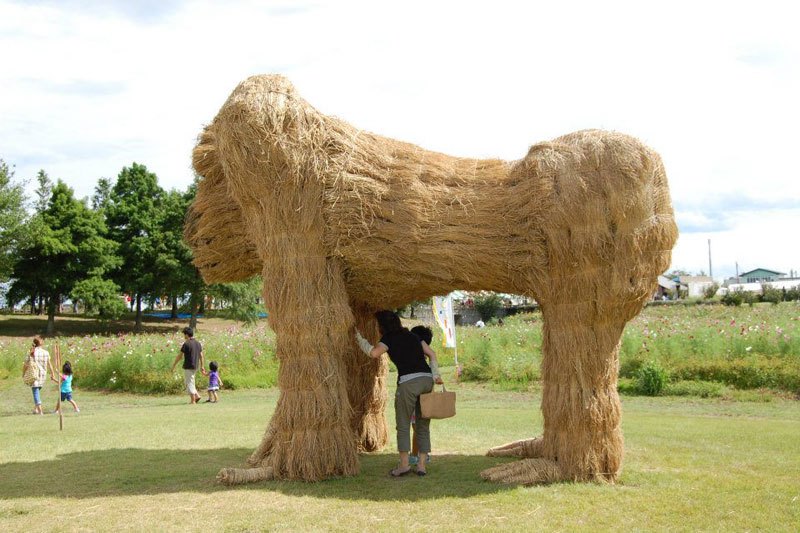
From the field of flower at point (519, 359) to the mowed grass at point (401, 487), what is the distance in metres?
3.55

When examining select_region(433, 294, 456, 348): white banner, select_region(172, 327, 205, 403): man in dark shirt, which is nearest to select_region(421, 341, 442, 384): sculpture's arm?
select_region(433, 294, 456, 348): white banner

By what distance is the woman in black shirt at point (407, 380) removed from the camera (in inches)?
285

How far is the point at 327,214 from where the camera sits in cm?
725

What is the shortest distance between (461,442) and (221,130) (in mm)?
4925

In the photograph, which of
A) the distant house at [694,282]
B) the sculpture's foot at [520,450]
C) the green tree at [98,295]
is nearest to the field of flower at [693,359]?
the sculpture's foot at [520,450]

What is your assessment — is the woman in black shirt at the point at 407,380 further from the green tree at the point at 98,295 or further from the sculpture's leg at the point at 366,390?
the green tree at the point at 98,295

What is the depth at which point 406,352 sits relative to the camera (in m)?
7.45

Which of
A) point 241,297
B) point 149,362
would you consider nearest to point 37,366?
point 149,362

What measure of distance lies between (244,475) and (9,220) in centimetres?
3111

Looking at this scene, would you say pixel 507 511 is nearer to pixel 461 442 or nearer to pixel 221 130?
pixel 461 442

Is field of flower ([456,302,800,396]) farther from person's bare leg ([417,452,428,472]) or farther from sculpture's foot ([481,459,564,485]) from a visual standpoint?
person's bare leg ([417,452,428,472])

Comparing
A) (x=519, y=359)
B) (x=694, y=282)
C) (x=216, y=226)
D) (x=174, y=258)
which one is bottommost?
(x=519, y=359)

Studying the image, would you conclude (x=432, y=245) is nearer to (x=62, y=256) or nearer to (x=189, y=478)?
(x=189, y=478)

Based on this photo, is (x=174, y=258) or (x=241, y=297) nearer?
(x=241, y=297)
